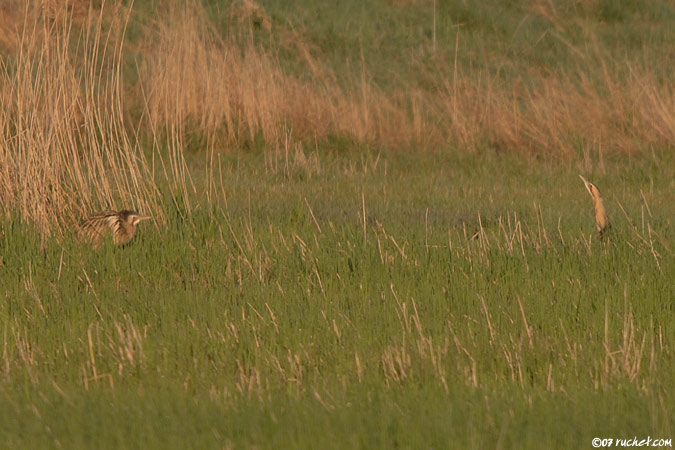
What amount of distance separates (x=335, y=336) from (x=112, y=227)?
6.91 ft

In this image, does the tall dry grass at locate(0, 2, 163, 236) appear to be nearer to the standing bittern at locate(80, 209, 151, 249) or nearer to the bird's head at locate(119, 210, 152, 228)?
the standing bittern at locate(80, 209, 151, 249)

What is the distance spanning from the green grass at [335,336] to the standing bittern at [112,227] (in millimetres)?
105

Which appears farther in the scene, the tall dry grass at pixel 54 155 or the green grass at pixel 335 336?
the tall dry grass at pixel 54 155

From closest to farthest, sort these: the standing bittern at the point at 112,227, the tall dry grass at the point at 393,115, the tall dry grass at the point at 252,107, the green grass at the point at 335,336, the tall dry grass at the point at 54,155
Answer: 1. the green grass at the point at 335,336
2. the standing bittern at the point at 112,227
3. the tall dry grass at the point at 54,155
4. the tall dry grass at the point at 393,115
5. the tall dry grass at the point at 252,107

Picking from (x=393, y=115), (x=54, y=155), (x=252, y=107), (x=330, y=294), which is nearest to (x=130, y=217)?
(x=54, y=155)

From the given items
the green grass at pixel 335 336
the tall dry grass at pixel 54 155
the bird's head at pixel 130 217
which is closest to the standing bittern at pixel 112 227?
the bird's head at pixel 130 217

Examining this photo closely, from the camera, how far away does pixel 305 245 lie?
5.95 m

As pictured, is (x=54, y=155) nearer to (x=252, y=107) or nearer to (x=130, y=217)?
Result: (x=130, y=217)

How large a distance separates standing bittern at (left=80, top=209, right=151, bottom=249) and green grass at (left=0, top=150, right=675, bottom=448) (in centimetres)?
10

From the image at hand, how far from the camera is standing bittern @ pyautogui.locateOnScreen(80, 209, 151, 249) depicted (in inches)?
234

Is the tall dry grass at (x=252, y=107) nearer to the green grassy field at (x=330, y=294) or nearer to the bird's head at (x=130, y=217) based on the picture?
the green grassy field at (x=330, y=294)

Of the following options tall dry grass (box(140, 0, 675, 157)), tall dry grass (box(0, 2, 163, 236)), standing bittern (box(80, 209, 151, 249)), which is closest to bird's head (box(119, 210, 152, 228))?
standing bittern (box(80, 209, 151, 249))

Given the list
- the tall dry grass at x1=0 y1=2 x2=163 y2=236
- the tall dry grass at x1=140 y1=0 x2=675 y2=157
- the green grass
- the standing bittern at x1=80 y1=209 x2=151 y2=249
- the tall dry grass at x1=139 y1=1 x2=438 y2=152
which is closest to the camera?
the green grass

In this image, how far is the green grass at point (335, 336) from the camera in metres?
3.24
